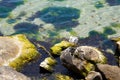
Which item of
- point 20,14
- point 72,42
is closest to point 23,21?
point 20,14

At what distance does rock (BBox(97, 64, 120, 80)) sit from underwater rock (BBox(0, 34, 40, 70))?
5.20 m

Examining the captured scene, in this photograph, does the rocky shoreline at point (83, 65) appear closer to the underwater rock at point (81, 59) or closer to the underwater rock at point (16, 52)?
the underwater rock at point (81, 59)

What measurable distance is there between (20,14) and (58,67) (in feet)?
32.5

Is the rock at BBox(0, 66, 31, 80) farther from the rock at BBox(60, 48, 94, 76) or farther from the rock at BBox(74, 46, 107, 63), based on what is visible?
the rock at BBox(74, 46, 107, 63)

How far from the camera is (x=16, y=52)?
22.2 meters

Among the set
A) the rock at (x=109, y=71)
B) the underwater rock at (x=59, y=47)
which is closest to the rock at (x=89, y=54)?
the rock at (x=109, y=71)

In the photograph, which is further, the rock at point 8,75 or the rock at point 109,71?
the rock at point 109,71

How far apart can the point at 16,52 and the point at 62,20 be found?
7.13 meters

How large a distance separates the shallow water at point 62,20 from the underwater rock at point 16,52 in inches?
72.5

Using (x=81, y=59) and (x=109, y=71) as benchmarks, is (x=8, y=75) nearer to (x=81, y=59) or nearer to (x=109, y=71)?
(x=81, y=59)

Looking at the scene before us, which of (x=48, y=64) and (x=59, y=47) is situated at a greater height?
(x=59, y=47)

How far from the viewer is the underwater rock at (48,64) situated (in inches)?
812

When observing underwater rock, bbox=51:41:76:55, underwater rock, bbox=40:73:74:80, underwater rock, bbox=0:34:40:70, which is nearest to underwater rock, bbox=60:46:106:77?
underwater rock, bbox=40:73:74:80

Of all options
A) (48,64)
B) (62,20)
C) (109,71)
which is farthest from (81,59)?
(62,20)
